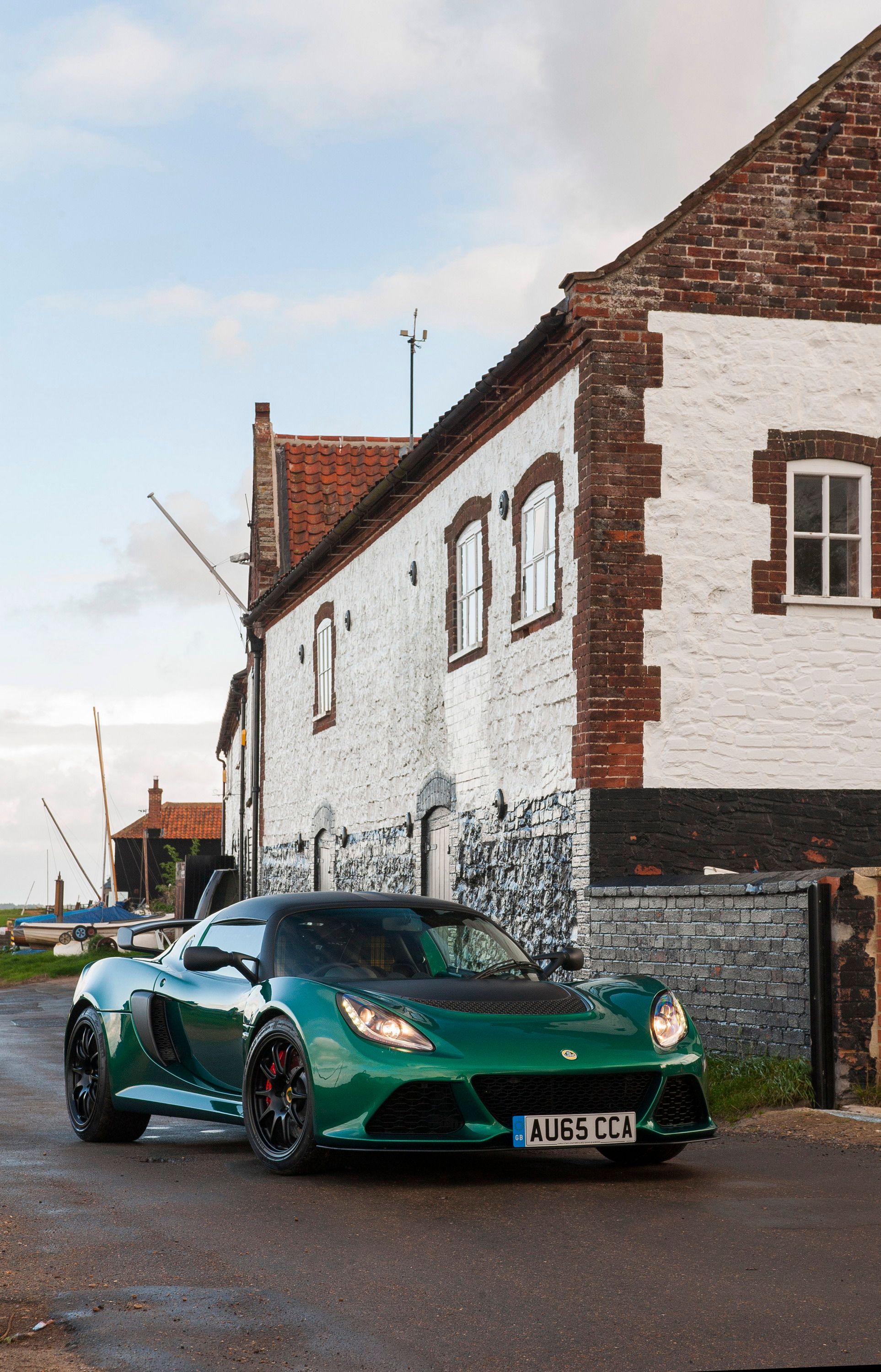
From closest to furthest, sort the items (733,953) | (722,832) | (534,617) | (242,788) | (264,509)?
1. (733,953)
2. (722,832)
3. (534,617)
4. (264,509)
5. (242,788)

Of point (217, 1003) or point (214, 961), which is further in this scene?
point (217, 1003)

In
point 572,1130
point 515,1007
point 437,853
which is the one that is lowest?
point 572,1130

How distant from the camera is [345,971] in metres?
7.54

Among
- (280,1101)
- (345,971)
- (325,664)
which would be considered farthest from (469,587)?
(280,1101)

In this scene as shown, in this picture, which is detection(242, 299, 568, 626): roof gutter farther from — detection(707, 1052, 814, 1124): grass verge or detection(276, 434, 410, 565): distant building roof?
detection(707, 1052, 814, 1124): grass verge

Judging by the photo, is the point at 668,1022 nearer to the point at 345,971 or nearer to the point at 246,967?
the point at 345,971

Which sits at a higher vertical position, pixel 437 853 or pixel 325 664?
pixel 325 664

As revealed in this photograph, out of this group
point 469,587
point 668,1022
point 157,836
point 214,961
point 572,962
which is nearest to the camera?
point 668,1022

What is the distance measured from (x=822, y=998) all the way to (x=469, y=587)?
8.94m

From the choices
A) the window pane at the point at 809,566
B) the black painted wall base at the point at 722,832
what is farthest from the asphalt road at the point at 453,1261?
the window pane at the point at 809,566

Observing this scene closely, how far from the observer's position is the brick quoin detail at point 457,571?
17.2 meters

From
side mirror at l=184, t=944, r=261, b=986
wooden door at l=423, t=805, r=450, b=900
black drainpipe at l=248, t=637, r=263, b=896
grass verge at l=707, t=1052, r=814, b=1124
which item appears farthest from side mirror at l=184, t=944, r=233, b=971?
black drainpipe at l=248, t=637, r=263, b=896

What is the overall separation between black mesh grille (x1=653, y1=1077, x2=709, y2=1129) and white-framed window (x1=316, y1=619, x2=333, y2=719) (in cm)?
1772

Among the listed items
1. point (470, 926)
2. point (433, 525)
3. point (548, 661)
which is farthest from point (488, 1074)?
point (433, 525)
